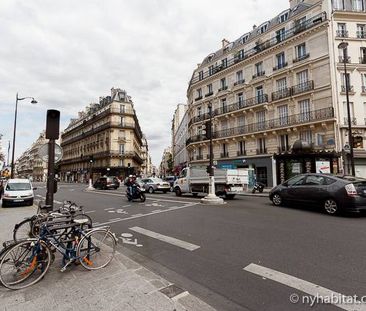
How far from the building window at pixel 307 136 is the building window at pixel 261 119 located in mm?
4386

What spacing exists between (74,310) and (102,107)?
2484 inches

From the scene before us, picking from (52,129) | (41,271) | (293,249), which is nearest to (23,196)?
(52,129)

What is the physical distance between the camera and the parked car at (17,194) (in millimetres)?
13578

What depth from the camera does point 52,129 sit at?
20.5 ft

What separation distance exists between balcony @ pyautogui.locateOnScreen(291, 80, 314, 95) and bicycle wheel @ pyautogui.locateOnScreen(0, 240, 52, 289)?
26.3 meters

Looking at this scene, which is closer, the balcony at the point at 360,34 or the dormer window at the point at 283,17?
the balcony at the point at 360,34

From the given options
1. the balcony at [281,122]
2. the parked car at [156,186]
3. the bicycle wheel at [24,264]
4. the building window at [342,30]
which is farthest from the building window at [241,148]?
the bicycle wheel at [24,264]

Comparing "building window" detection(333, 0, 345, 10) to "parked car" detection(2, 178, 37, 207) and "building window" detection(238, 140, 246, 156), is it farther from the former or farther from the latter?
"parked car" detection(2, 178, 37, 207)

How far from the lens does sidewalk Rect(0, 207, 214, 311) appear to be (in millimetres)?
2895

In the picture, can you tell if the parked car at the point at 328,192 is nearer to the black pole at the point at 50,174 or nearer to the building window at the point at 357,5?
the black pole at the point at 50,174

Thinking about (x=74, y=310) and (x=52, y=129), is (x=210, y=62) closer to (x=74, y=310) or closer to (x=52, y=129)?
(x=52, y=129)

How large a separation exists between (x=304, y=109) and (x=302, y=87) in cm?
227

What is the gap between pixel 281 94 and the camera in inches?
1036

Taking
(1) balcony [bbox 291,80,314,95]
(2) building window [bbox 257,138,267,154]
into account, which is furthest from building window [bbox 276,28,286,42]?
(2) building window [bbox 257,138,267,154]
